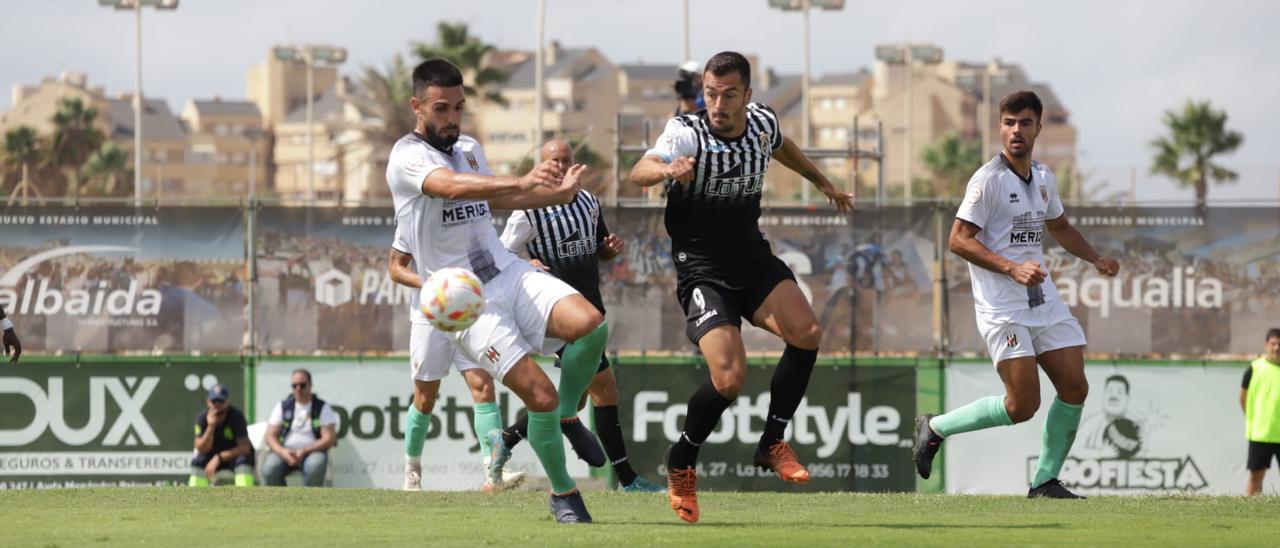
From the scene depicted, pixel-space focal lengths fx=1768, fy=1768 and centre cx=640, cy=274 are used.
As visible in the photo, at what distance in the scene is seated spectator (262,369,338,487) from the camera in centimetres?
1728

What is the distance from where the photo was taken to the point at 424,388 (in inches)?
501

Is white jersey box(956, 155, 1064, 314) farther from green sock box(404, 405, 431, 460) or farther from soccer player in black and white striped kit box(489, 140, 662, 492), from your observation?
green sock box(404, 405, 431, 460)

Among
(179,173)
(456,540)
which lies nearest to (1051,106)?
(179,173)

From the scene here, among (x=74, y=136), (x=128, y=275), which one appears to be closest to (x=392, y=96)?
(x=74, y=136)

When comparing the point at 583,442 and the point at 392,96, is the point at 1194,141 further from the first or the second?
the point at 583,442

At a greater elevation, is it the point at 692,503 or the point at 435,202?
the point at 435,202

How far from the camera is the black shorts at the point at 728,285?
9617 millimetres

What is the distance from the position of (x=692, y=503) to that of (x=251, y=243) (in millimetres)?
9753

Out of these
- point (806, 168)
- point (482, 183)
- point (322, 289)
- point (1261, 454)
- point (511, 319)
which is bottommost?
point (1261, 454)

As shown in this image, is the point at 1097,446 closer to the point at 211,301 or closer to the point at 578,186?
the point at 211,301

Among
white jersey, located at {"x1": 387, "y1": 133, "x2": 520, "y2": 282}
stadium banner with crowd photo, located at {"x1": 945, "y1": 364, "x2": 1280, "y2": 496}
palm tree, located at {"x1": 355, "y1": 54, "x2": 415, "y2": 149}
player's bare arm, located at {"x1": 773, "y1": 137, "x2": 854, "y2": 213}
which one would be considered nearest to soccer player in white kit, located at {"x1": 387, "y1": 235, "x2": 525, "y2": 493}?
white jersey, located at {"x1": 387, "y1": 133, "x2": 520, "y2": 282}

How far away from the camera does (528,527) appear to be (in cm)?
894

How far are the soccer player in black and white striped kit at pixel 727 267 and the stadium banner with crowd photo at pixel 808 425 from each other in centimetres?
773

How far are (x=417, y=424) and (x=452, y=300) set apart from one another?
15.7ft
